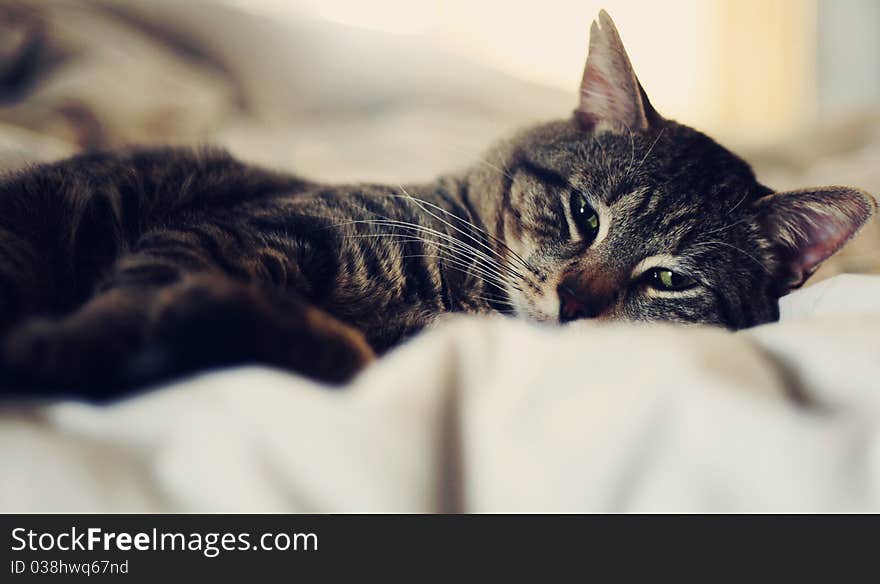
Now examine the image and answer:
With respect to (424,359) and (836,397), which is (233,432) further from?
(836,397)

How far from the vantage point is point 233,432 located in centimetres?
38

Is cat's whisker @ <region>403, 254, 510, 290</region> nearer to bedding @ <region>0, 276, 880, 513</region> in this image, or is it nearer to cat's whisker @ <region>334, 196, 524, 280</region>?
cat's whisker @ <region>334, 196, 524, 280</region>

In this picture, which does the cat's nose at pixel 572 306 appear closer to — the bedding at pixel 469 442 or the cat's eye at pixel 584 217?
the cat's eye at pixel 584 217

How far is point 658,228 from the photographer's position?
0.69 meters

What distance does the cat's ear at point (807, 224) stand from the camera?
2.13 ft

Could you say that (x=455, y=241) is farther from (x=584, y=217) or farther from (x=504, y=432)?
(x=504, y=432)

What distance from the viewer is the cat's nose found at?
640 mm

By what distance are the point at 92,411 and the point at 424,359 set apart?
0.21m

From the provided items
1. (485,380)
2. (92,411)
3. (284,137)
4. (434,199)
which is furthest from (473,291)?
(284,137)

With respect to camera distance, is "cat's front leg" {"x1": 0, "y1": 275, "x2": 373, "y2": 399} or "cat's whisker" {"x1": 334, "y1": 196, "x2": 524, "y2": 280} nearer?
"cat's front leg" {"x1": 0, "y1": 275, "x2": 373, "y2": 399}

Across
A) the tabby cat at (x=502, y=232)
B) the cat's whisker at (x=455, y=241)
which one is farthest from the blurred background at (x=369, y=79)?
the cat's whisker at (x=455, y=241)

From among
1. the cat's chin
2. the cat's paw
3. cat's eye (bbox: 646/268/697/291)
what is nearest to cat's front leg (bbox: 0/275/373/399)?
the cat's paw
